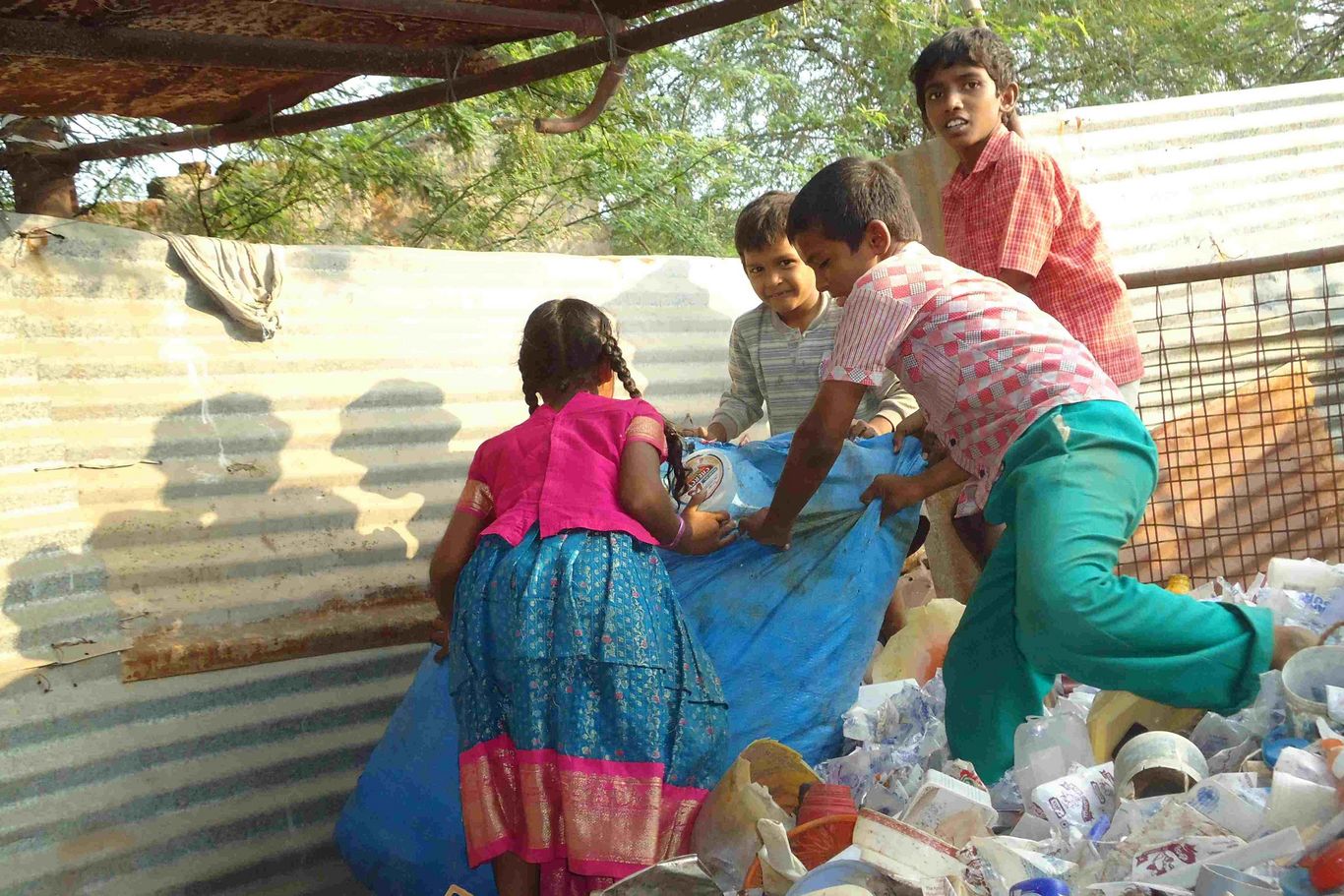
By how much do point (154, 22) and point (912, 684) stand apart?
2480 millimetres

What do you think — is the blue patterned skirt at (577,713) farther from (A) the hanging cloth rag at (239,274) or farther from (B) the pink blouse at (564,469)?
(A) the hanging cloth rag at (239,274)

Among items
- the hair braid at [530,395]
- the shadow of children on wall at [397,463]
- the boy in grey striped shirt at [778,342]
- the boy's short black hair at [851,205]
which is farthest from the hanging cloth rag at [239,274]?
the boy's short black hair at [851,205]

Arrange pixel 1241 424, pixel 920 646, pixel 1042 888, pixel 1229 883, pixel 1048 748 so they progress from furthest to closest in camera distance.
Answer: pixel 1241 424 < pixel 920 646 < pixel 1048 748 < pixel 1042 888 < pixel 1229 883

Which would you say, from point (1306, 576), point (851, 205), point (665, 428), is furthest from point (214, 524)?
point (1306, 576)

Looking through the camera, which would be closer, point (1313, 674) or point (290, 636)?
point (1313, 674)

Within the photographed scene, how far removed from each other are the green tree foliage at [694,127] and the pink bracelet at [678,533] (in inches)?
74.3

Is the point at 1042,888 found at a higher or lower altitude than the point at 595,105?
lower

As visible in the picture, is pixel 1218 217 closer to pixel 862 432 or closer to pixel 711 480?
pixel 862 432

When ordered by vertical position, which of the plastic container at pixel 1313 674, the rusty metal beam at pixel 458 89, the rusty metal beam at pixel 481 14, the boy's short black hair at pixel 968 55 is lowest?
the plastic container at pixel 1313 674

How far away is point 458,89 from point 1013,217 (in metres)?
1.60

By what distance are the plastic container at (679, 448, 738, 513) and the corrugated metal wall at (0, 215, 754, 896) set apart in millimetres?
1049

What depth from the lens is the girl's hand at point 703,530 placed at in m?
2.96

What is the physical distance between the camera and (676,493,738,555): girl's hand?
2965 millimetres

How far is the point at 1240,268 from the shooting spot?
13.2 ft
